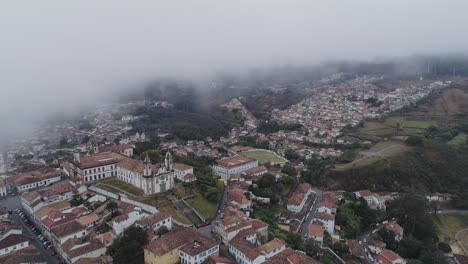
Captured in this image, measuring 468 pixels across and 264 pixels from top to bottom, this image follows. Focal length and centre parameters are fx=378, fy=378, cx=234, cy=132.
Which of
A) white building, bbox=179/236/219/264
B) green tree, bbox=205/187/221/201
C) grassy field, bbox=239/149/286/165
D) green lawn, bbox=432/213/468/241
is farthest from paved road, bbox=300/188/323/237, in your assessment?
green lawn, bbox=432/213/468/241

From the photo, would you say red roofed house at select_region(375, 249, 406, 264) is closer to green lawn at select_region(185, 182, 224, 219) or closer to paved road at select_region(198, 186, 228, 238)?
paved road at select_region(198, 186, 228, 238)

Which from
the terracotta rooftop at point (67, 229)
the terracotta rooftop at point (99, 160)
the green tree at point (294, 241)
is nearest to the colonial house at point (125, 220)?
A: the terracotta rooftop at point (67, 229)

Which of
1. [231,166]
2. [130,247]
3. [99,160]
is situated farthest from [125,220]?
[231,166]

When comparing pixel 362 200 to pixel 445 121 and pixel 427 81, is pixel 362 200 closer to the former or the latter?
pixel 445 121

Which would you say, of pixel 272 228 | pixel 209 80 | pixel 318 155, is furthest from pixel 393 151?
pixel 209 80

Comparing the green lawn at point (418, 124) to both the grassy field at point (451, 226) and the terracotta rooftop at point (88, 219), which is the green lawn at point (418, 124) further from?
the terracotta rooftop at point (88, 219)
